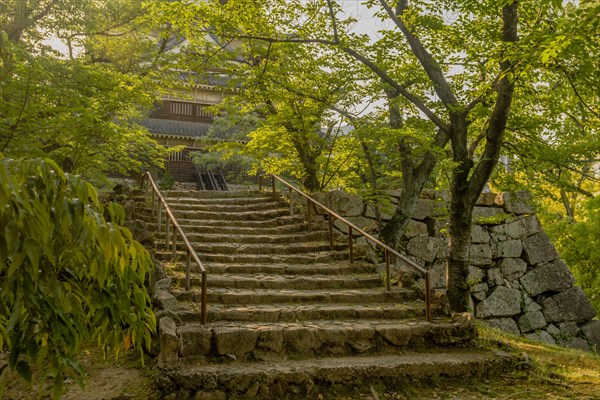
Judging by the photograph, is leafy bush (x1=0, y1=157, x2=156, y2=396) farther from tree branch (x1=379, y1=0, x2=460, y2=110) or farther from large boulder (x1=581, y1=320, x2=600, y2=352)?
large boulder (x1=581, y1=320, x2=600, y2=352)

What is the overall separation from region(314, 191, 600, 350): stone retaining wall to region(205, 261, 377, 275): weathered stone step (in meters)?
5.05

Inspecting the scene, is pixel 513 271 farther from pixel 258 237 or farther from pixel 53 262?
pixel 53 262

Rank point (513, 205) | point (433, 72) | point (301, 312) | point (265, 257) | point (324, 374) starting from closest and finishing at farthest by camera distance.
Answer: point (324, 374)
point (301, 312)
point (433, 72)
point (265, 257)
point (513, 205)

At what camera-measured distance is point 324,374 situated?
231 inches

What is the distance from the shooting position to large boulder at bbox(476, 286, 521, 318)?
14852 mm

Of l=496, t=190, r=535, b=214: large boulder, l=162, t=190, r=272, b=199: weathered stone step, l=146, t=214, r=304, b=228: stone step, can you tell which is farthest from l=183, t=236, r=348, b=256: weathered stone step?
l=496, t=190, r=535, b=214: large boulder

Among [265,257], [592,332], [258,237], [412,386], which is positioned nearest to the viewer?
[412,386]

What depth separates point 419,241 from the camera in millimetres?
14930

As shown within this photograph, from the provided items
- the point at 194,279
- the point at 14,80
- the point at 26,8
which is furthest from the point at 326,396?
the point at 26,8

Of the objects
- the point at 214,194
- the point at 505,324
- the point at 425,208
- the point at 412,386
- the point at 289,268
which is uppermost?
the point at 214,194

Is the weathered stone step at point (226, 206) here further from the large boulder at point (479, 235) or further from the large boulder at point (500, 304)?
the large boulder at point (500, 304)

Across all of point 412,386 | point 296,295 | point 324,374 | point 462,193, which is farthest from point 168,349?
point 462,193

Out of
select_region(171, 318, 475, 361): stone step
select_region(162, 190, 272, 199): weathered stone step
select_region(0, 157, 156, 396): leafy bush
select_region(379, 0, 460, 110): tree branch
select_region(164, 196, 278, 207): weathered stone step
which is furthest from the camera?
select_region(162, 190, 272, 199): weathered stone step

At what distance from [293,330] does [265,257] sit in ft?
9.94
